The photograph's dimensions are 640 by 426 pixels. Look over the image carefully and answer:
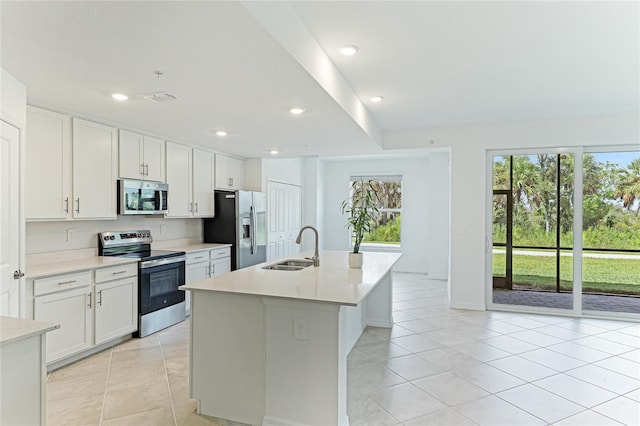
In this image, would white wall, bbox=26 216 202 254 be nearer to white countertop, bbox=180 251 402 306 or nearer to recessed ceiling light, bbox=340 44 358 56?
white countertop, bbox=180 251 402 306

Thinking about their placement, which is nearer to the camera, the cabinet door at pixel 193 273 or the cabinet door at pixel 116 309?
the cabinet door at pixel 116 309

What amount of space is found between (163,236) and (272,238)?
7.15ft

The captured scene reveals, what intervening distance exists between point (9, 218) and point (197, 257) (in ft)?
8.06

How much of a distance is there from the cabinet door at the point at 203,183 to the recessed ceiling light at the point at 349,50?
3096 millimetres

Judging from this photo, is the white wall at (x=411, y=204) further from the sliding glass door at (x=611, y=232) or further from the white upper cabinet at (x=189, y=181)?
the white upper cabinet at (x=189, y=181)

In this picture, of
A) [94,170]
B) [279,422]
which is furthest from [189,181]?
[279,422]

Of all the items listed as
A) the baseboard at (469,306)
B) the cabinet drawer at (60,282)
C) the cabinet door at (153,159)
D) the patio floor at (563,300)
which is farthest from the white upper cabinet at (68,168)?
the patio floor at (563,300)

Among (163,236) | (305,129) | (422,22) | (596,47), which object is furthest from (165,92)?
(596,47)

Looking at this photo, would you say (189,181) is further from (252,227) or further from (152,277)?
(152,277)

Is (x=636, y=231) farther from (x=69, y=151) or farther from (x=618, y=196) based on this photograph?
(x=69, y=151)

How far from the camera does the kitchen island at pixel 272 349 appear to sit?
2.16m

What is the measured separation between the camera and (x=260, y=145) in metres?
5.07

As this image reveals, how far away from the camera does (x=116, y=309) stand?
3568 mm

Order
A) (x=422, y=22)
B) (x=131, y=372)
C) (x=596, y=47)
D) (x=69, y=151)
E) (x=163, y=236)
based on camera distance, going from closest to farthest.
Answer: (x=422, y=22)
(x=596, y=47)
(x=131, y=372)
(x=69, y=151)
(x=163, y=236)
